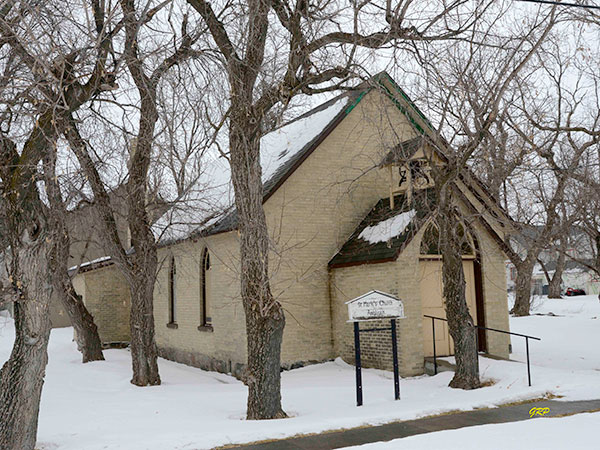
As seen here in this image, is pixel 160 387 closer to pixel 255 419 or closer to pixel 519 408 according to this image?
pixel 255 419

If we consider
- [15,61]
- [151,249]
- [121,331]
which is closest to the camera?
[15,61]

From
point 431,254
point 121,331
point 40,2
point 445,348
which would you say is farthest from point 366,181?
point 121,331

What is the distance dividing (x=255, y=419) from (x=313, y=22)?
6432 mm

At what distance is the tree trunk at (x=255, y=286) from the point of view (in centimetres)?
943

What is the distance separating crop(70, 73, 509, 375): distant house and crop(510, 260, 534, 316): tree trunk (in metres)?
13.9

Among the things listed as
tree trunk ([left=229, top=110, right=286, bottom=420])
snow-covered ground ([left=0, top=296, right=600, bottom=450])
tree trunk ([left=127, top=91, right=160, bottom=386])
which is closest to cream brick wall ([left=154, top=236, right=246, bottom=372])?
snow-covered ground ([left=0, top=296, right=600, bottom=450])

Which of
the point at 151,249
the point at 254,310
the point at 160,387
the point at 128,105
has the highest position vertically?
the point at 128,105

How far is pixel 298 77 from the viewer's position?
9.80 m

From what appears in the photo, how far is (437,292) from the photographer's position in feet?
48.3

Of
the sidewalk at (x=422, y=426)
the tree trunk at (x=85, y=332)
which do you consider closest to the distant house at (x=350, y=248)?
the tree trunk at (x=85, y=332)

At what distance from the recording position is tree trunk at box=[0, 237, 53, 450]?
7.53 m

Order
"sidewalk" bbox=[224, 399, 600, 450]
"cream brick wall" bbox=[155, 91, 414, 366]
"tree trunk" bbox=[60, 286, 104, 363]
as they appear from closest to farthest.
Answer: "sidewalk" bbox=[224, 399, 600, 450], "cream brick wall" bbox=[155, 91, 414, 366], "tree trunk" bbox=[60, 286, 104, 363]

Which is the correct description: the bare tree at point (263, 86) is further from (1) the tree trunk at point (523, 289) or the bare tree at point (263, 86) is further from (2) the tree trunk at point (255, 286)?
(1) the tree trunk at point (523, 289)

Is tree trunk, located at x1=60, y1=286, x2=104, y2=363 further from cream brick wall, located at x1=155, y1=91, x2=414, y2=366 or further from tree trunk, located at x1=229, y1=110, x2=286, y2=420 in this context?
tree trunk, located at x1=229, y1=110, x2=286, y2=420
